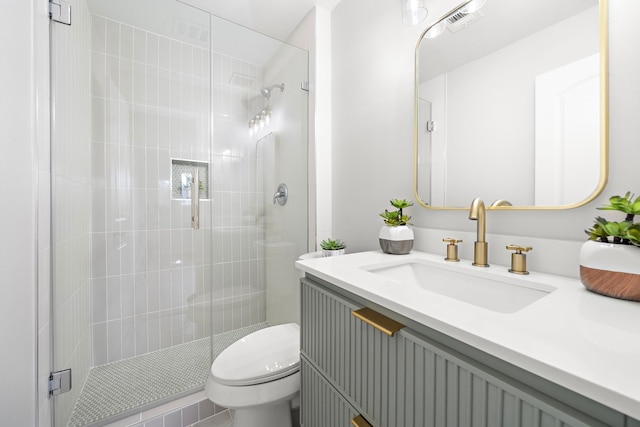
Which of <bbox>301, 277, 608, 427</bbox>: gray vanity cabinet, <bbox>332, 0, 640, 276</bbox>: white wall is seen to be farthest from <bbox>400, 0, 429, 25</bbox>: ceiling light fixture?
<bbox>301, 277, 608, 427</bbox>: gray vanity cabinet

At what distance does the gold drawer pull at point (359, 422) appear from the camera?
1.99 feet

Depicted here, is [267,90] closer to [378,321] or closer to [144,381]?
[378,321]

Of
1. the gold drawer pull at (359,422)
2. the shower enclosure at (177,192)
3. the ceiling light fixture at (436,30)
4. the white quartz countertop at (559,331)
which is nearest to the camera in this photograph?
the white quartz countertop at (559,331)

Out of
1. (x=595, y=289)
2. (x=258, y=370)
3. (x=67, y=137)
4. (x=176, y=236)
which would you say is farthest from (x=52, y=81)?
(x=595, y=289)

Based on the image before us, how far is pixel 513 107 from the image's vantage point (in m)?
0.81

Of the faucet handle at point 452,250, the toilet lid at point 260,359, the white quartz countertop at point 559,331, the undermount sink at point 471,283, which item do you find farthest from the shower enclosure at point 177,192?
the white quartz countertop at point 559,331

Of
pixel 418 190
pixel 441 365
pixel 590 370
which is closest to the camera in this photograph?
pixel 590 370

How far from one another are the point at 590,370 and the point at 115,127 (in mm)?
2115

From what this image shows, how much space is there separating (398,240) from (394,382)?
55 cm

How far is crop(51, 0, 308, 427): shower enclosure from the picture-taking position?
4.85ft

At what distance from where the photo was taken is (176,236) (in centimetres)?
176

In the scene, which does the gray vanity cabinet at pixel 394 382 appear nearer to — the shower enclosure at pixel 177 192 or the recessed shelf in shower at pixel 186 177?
the shower enclosure at pixel 177 192

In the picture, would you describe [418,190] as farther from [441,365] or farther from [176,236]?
[176,236]

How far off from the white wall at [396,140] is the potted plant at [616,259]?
0.14m
